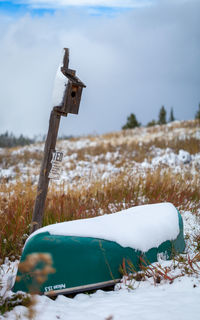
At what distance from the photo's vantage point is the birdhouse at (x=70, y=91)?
11.0 ft

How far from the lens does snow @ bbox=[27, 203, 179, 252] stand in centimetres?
275

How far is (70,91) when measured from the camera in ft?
11.0

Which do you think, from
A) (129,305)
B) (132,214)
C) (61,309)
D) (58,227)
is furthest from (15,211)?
(129,305)

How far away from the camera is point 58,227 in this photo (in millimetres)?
2717

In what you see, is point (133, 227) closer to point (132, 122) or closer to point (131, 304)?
point (131, 304)

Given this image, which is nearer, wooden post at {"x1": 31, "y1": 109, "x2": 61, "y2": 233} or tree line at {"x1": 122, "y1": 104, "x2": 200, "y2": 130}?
wooden post at {"x1": 31, "y1": 109, "x2": 61, "y2": 233}

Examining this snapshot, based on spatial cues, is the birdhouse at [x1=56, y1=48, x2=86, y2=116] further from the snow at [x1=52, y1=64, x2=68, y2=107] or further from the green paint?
the green paint

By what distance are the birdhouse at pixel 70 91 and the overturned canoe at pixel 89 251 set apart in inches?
50.9

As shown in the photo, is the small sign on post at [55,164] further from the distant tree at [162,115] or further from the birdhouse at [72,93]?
the distant tree at [162,115]

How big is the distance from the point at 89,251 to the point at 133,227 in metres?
0.59

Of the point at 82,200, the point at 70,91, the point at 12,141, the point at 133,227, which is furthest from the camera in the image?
the point at 12,141

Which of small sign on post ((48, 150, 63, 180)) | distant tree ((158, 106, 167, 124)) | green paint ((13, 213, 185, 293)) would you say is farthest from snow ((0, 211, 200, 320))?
distant tree ((158, 106, 167, 124))

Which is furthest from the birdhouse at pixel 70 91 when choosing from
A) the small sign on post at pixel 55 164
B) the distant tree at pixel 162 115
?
the distant tree at pixel 162 115

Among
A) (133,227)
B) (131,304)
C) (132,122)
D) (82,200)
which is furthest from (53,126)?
(132,122)
